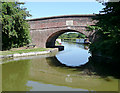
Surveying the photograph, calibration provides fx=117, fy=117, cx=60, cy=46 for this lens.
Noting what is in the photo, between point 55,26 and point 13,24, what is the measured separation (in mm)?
5385

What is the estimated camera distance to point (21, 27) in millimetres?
13016

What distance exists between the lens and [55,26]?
1536 cm

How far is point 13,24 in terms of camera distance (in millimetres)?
12008

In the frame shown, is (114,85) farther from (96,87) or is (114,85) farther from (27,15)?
(27,15)

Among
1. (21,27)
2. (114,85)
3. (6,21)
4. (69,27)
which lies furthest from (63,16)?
(114,85)

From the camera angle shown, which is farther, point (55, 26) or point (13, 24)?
point (55, 26)

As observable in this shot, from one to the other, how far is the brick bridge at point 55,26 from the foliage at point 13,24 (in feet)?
6.85

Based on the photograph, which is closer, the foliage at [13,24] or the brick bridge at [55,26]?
the foliage at [13,24]

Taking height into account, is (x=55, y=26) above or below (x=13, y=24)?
below

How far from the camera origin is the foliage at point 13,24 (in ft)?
36.7

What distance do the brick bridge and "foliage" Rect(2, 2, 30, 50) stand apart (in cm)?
209

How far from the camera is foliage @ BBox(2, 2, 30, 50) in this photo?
36.7 feet

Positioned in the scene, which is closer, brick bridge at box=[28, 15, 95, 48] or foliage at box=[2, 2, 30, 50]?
foliage at box=[2, 2, 30, 50]

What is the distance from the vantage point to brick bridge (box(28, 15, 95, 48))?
14.1 m
